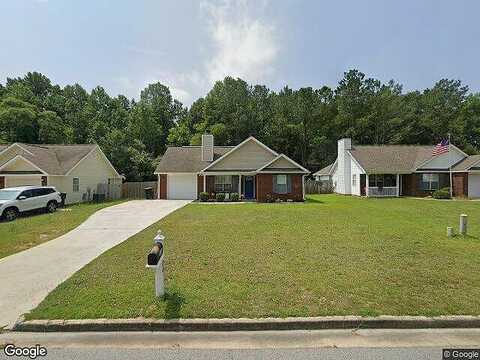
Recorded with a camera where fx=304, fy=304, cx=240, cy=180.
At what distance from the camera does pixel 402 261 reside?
7.40 meters

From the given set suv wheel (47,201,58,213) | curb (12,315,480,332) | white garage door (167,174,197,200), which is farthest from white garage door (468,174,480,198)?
suv wheel (47,201,58,213)

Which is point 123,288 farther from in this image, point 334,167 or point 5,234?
point 334,167

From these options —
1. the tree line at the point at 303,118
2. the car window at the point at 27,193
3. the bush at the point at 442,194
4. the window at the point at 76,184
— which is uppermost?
the tree line at the point at 303,118

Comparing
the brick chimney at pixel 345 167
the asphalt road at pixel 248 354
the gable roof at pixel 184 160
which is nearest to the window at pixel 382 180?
the brick chimney at pixel 345 167

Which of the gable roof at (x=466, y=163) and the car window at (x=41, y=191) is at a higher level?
the gable roof at (x=466, y=163)

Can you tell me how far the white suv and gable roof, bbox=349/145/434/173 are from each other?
27.1m

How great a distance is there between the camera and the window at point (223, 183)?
28234 mm

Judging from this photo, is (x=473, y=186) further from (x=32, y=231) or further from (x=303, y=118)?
(x=32, y=231)

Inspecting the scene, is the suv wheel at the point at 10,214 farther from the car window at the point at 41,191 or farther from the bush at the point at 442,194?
the bush at the point at 442,194

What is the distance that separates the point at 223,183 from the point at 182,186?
4.16 m

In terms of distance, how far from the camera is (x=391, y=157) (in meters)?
33.3

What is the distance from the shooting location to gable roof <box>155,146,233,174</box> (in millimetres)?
29172

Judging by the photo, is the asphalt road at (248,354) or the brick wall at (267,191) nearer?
the asphalt road at (248,354)

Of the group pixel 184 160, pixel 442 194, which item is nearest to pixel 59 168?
pixel 184 160
